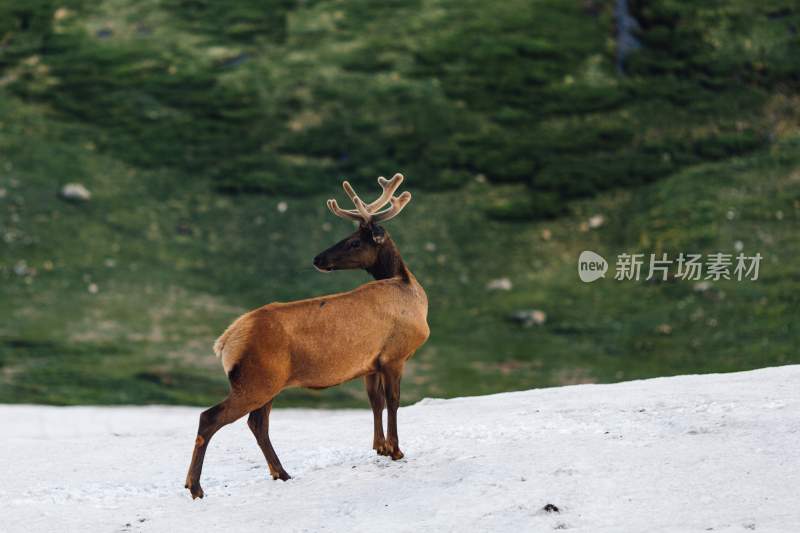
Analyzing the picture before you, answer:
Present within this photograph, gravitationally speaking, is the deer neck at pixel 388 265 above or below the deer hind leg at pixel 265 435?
above

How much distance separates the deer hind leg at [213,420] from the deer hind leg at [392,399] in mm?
1459

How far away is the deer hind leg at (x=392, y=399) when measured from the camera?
12391mm

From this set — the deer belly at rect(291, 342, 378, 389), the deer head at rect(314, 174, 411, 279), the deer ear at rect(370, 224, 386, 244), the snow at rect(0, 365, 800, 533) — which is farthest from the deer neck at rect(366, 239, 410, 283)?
the snow at rect(0, 365, 800, 533)

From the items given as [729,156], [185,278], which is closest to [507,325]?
[185,278]

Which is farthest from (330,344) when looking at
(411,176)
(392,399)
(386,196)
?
(411,176)

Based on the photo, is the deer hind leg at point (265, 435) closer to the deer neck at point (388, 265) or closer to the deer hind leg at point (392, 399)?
the deer hind leg at point (392, 399)

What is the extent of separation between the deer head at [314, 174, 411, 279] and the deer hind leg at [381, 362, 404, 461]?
1094mm

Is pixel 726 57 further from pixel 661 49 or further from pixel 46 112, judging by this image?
pixel 46 112

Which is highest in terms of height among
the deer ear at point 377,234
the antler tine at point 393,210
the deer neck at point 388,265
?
the antler tine at point 393,210

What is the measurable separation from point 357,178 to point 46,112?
8875 millimetres

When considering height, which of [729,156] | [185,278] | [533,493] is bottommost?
[185,278]

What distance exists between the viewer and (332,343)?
12.0 meters

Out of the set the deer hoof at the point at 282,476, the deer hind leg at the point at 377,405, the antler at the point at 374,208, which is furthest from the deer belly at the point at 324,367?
the antler at the point at 374,208

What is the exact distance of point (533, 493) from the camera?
36.7 ft
